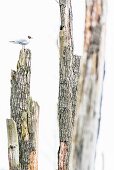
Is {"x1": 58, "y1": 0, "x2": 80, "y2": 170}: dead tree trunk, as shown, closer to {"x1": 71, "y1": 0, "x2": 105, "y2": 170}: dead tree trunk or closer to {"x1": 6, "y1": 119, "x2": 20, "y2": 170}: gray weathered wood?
{"x1": 6, "y1": 119, "x2": 20, "y2": 170}: gray weathered wood

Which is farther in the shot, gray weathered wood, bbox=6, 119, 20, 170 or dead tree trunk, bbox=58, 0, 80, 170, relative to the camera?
dead tree trunk, bbox=58, 0, 80, 170

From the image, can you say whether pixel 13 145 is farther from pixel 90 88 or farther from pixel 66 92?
pixel 90 88

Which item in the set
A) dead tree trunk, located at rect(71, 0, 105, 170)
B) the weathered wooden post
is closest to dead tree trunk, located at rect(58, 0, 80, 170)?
the weathered wooden post

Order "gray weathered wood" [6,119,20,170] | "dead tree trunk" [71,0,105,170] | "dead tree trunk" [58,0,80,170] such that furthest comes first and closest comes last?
"dead tree trunk" [58,0,80,170] → "gray weathered wood" [6,119,20,170] → "dead tree trunk" [71,0,105,170]

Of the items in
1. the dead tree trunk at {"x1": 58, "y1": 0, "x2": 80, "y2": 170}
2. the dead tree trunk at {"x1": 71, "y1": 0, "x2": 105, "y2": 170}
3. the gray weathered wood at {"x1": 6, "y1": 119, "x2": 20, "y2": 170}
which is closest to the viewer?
the dead tree trunk at {"x1": 71, "y1": 0, "x2": 105, "y2": 170}

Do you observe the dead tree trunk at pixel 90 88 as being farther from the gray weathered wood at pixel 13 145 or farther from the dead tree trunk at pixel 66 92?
the dead tree trunk at pixel 66 92

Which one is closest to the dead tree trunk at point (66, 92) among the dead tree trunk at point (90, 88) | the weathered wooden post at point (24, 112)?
the weathered wooden post at point (24, 112)
